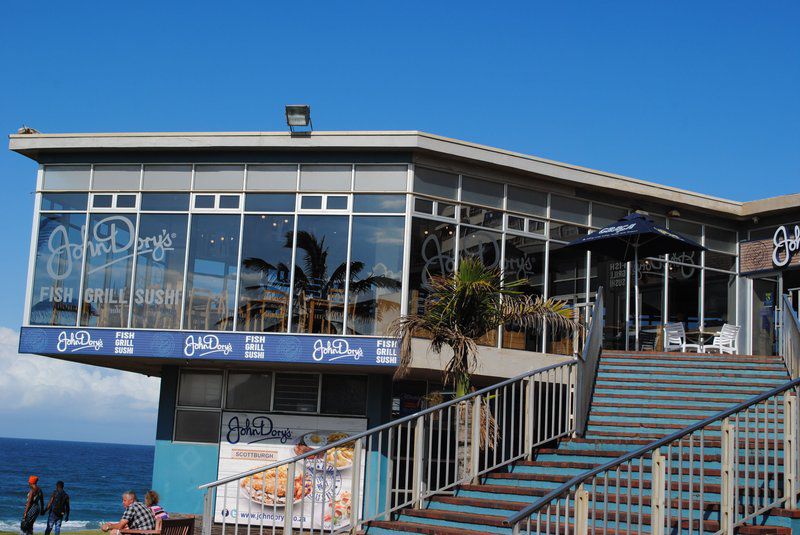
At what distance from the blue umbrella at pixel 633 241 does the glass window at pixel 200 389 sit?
786 cm

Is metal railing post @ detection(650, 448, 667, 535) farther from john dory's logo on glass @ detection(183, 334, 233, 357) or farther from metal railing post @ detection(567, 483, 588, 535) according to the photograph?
john dory's logo on glass @ detection(183, 334, 233, 357)

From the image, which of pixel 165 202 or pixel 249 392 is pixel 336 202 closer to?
pixel 165 202

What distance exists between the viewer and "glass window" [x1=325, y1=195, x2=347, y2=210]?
18.7 m

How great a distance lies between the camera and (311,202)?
1878 cm

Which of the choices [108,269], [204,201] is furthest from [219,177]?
[108,269]

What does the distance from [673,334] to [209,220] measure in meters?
9.49

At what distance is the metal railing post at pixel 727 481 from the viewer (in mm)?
8766

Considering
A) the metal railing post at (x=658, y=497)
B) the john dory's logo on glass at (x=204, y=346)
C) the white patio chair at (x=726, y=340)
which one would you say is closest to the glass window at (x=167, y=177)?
the john dory's logo on glass at (x=204, y=346)

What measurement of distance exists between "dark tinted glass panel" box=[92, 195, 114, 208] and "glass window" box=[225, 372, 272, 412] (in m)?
4.17

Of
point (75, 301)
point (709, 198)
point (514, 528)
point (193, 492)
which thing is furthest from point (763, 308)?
point (514, 528)

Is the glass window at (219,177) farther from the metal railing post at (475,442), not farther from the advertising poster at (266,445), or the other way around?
the metal railing post at (475,442)

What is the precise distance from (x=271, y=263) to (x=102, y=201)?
3.72 metres

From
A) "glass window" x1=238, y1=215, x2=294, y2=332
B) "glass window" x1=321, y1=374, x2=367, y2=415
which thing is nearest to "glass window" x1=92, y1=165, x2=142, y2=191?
"glass window" x1=238, y1=215, x2=294, y2=332

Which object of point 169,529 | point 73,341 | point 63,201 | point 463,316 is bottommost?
point 169,529
